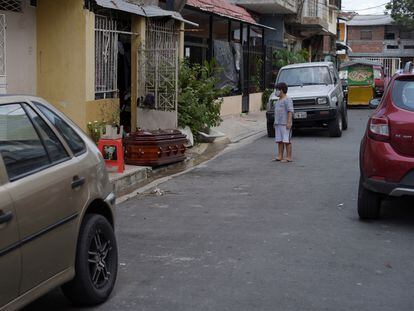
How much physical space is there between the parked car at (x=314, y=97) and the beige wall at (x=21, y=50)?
689cm

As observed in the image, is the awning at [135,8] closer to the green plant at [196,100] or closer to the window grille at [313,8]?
the green plant at [196,100]

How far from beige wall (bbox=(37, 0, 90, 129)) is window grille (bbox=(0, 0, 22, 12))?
457mm

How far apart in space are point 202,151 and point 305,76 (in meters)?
4.84

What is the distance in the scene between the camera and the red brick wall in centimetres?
6519

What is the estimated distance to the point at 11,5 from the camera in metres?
10.6

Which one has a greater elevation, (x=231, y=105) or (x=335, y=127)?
(x=231, y=105)

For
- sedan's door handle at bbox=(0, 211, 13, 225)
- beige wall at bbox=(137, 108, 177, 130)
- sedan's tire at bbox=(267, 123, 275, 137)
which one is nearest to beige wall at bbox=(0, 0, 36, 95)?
beige wall at bbox=(137, 108, 177, 130)

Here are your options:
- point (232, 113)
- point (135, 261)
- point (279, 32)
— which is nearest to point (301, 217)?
point (135, 261)

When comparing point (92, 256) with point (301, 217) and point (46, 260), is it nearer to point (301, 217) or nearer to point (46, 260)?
point (46, 260)

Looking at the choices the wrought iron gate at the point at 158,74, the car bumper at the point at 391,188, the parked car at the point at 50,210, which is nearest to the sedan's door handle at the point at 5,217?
the parked car at the point at 50,210

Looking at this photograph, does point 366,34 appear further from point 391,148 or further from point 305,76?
point 391,148

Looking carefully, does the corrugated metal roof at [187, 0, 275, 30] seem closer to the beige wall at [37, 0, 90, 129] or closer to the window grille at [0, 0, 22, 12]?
the beige wall at [37, 0, 90, 129]

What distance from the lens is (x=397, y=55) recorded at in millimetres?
63906

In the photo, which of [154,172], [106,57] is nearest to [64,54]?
[106,57]
